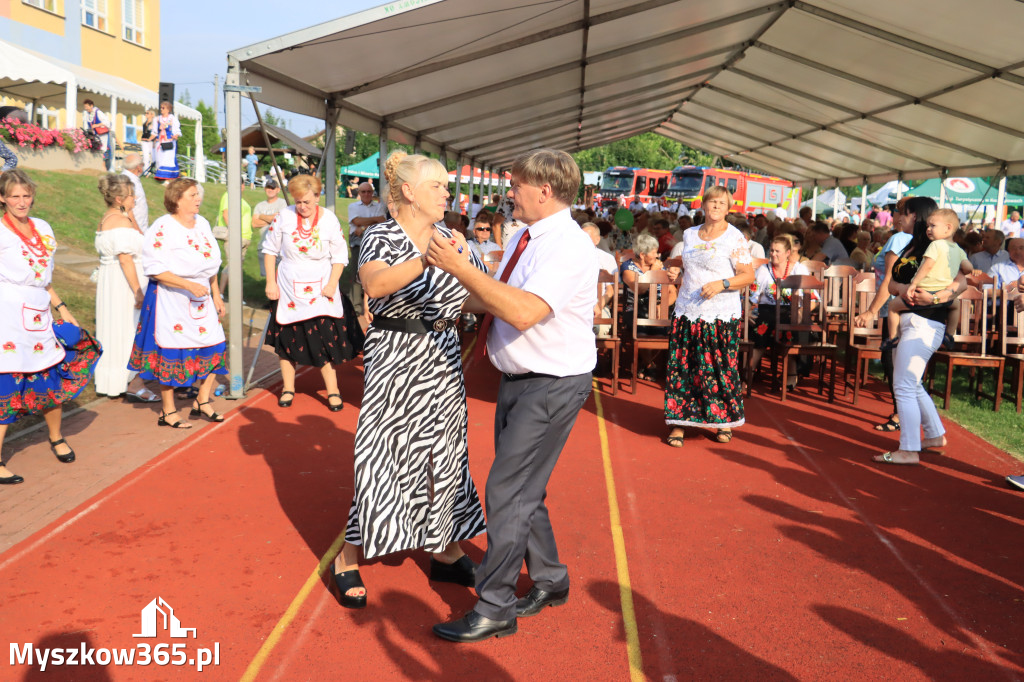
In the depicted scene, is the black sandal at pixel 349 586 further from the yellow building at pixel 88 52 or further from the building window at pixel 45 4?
the building window at pixel 45 4

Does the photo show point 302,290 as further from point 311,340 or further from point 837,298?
point 837,298

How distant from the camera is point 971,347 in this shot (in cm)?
839

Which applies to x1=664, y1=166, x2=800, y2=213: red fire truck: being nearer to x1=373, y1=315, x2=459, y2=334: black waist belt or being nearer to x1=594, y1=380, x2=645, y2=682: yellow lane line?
x1=594, y1=380, x2=645, y2=682: yellow lane line

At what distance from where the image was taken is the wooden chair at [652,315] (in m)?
8.34

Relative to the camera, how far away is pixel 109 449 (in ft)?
19.0

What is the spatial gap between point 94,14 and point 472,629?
30.7m

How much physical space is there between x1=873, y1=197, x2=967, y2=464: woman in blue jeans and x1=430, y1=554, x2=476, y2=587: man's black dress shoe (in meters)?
3.65

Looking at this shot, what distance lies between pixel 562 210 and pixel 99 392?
5.66 meters

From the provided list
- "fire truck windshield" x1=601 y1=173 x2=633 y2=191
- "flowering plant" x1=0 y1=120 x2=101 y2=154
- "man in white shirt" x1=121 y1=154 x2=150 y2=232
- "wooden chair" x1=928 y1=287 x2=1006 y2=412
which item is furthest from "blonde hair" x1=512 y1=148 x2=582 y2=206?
"fire truck windshield" x1=601 y1=173 x2=633 y2=191

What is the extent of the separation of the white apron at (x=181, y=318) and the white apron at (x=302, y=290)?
837 mm

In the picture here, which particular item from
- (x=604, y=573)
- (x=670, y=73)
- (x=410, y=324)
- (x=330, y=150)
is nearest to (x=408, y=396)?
(x=410, y=324)

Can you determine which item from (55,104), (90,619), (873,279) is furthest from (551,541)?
(55,104)

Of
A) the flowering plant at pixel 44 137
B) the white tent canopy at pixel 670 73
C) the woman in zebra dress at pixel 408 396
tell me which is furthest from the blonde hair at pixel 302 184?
the flowering plant at pixel 44 137

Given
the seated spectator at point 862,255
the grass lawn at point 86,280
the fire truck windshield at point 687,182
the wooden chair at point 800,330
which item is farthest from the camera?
the fire truck windshield at point 687,182
